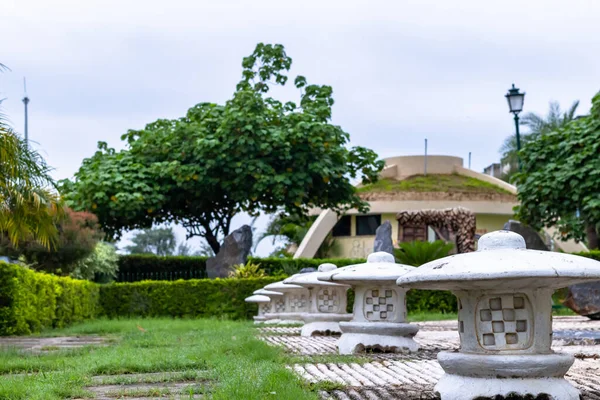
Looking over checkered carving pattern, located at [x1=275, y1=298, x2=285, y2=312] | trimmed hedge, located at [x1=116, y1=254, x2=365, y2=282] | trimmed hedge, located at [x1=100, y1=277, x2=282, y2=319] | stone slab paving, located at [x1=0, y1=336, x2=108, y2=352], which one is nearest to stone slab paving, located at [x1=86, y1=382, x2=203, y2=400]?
stone slab paving, located at [x1=0, y1=336, x2=108, y2=352]

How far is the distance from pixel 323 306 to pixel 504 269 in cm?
744

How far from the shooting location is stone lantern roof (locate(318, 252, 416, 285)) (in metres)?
7.47

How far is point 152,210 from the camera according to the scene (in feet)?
71.0

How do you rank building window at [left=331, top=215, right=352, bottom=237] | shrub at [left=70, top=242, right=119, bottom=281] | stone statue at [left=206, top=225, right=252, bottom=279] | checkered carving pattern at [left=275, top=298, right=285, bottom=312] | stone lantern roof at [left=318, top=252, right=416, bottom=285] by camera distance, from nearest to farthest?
stone lantern roof at [left=318, top=252, right=416, bottom=285] → checkered carving pattern at [left=275, top=298, right=285, bottom=312] → shrub at [left=70, top=242, right=119, bottom=281] → stone statue at [left=206, top=225, right=252, bottom=279] → building window at [left=331, top=215, right=352, bottom=237]

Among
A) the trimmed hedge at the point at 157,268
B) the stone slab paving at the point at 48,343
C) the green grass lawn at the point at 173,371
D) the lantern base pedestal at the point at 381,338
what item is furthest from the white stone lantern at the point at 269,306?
the trimmed hedge at the point at 157,268

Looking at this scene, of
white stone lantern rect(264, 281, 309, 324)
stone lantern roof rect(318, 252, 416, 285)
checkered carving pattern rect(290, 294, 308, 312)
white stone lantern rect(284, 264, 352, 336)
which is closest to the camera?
stone lantern roof rect(318, 252, 416, 285)

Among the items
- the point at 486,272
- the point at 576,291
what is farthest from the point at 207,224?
Answer: the point at 486,272

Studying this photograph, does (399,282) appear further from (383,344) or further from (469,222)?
(469,222)

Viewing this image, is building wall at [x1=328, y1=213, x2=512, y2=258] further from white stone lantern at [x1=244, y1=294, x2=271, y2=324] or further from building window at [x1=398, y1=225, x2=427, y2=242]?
white stone lantern at [x1=244, y1=294, x2=271, y2=324]

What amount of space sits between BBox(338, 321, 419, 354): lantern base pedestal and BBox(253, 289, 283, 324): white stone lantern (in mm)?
6924

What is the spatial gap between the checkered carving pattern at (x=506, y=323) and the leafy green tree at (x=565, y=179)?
15.8m

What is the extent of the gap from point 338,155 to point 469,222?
19.5ft

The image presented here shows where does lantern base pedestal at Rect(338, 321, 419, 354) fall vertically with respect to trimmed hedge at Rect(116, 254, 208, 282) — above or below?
below

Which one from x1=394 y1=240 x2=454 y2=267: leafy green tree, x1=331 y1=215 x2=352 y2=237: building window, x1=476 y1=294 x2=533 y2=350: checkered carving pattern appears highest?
x1=331 y1=215 x2=352 y2=237: building window
